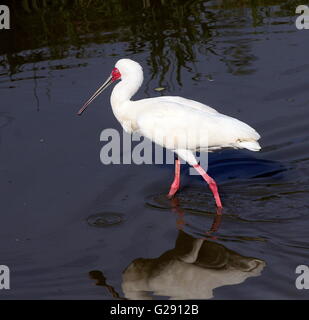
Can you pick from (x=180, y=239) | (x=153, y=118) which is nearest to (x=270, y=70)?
(x=153, y=118)

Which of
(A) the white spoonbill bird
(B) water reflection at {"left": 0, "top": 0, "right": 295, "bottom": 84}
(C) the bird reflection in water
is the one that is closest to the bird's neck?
(A) the white spoonbill bird

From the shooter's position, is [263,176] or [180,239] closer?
[180,239]

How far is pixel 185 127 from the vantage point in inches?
268

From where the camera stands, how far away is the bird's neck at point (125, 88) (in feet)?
23.5

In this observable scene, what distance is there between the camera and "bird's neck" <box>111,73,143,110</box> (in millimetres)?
7164

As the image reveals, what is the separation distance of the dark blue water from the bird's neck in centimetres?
73

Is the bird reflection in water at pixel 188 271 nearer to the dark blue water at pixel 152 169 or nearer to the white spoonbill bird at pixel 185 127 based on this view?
the dark blue water at pixel 152 169

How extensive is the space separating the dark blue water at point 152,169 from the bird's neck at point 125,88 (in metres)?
0.73

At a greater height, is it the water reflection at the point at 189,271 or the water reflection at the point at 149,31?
the water reflection at the point at 149,31

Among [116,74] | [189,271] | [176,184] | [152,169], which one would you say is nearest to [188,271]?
[189,271]

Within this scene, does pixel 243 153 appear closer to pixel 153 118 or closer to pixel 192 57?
pixel 153 118

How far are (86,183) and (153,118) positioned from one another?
97 centimetres

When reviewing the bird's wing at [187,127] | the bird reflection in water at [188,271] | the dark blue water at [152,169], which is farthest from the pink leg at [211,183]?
→ the bird reflection in water at [188,271]
